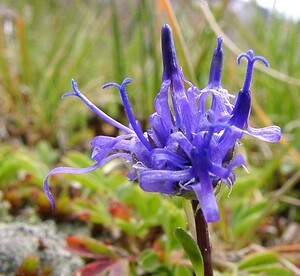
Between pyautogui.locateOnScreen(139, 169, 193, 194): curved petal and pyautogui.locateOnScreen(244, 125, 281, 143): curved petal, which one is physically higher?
pyautogui.locateOnScreen(244, 125, 281, 143): curved petal

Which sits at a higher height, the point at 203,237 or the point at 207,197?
the point at 207,197

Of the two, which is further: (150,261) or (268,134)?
(150,261)

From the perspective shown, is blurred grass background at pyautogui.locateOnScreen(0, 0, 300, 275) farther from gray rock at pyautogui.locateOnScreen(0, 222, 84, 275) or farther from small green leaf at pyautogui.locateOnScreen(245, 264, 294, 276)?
gray rock at pyautogui.locateOnScreen(0, 222, 84, 275)

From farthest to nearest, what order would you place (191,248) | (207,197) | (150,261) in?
(150,261) < (191,248) < (207,197)

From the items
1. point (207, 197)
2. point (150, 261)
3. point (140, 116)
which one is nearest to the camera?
point (207, 197)

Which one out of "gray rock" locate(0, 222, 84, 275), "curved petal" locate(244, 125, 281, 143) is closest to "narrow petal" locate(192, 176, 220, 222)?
"curved petal" locate(244, 125, 281, 143)

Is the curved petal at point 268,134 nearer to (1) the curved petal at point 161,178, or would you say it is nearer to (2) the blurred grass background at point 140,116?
(1) the curved petal at point 161,178

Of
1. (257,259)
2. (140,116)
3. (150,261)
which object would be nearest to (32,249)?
(150,261)

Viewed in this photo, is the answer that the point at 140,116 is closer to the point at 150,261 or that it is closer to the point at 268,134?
the point at 150,261
